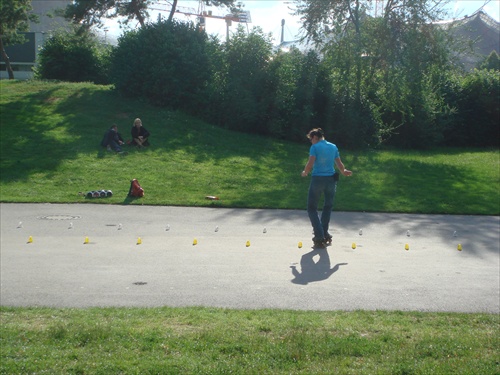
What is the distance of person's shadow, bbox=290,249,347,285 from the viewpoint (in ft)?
30.3

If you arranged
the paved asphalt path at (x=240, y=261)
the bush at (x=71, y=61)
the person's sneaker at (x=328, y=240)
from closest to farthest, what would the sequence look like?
the paved asphalt path at (x=240, y=261)
the person's sneaker at (x=328, y=240)
the bush at (x=71, y=61)

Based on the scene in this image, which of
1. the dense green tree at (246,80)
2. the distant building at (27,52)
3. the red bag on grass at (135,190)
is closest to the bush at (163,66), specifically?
the dense green tree at (246,80)

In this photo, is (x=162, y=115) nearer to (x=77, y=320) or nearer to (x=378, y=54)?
(x=378, y=54)

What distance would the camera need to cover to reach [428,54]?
27641 millimetres

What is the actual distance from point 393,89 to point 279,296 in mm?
21609

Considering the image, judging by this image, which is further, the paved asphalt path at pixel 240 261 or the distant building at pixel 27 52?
the distant building at pixel 27 52

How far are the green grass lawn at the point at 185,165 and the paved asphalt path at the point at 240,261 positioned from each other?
192 cm

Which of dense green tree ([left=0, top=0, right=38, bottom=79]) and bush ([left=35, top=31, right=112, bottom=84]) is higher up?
dense green tree ([left=0, top=0, right=38, bottom=79])

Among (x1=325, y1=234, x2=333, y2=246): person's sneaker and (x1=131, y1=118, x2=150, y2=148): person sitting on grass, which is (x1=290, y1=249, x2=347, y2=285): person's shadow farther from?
(x1=131, y1=118, x2=150, y2=148): person sitting on grass

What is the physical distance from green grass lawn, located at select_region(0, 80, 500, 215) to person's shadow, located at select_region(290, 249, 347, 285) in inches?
240

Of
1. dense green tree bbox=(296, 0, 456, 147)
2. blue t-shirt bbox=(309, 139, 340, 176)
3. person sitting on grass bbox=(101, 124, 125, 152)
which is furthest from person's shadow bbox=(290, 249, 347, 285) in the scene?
dense green tree bbox=(296, 0, 456, 147)

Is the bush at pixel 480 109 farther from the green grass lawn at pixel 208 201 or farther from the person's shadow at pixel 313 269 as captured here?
the person's shadow at pixel 313 269

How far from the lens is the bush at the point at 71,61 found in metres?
36.1

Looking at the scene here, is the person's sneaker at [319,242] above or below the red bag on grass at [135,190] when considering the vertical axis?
above
